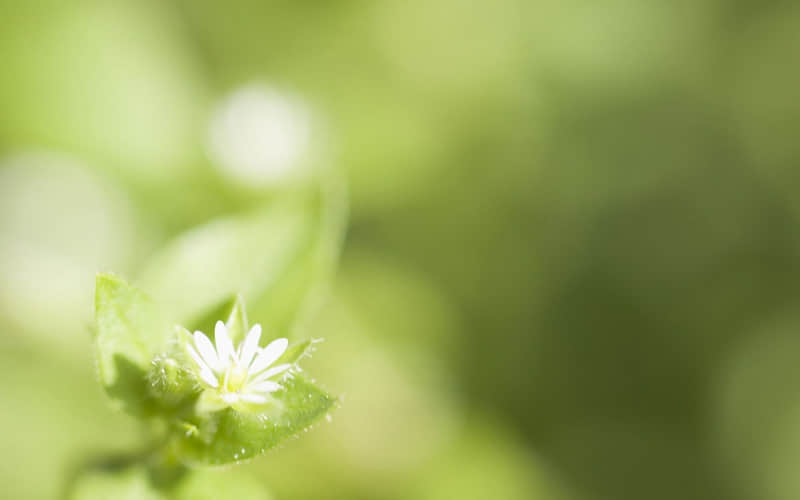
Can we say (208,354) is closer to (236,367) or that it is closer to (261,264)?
(236,367)

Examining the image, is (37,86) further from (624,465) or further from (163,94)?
(624,465)

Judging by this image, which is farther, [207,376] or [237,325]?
[237,325]

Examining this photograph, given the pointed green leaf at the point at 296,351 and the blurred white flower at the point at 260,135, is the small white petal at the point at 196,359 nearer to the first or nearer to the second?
the pointed green leaf at the point at 296,351

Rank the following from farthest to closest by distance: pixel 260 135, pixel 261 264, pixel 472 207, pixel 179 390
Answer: pixel 472 207 < pixel 260 135 < pixel 261 264 < pixel 179 390

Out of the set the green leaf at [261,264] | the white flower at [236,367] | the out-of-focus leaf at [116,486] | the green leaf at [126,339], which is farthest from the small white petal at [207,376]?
the green leaf at [261,264]

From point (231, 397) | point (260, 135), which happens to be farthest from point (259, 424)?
point (260, 135)

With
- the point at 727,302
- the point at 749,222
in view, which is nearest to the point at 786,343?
the point at 727,302

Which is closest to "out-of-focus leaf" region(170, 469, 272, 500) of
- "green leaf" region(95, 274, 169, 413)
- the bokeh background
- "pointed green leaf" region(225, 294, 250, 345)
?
"green leaf" region(95, 274, 169, 413)
